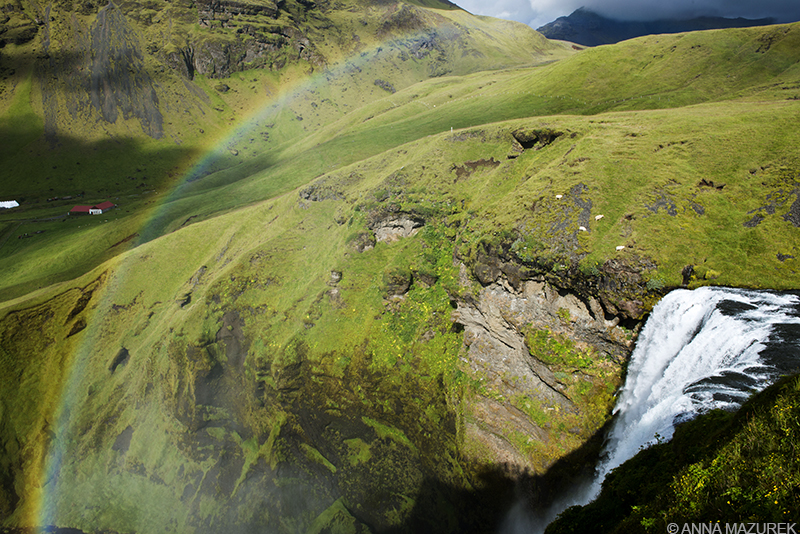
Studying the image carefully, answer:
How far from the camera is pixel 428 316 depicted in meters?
28.2

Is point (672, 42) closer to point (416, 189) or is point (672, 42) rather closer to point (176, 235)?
point (416, 189)

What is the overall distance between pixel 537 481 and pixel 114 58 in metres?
223

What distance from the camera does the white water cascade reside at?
1072cm

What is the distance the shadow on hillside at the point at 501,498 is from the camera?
18625mm

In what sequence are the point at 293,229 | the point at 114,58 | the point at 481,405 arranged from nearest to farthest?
the point at 481,405
the point at 293,229
the point at 114,58

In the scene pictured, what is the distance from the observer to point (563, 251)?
2025 cm

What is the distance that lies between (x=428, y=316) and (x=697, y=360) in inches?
700

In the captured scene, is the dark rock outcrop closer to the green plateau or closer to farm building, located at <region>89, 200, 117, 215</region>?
farm building, located at <region>89, 200, 117, 215</region>

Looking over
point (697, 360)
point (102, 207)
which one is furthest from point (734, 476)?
point (102, 207)

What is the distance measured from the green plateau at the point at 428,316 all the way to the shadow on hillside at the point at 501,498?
0.20 metres

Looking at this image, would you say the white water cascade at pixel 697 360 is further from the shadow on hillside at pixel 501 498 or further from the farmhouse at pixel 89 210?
the farmhouse at pixel 89 210

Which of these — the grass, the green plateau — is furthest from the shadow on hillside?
the grass

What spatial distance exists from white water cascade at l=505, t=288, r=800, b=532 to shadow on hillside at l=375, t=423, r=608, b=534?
90 centimetres

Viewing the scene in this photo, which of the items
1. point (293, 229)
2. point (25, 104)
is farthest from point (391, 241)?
point (25, 104)
